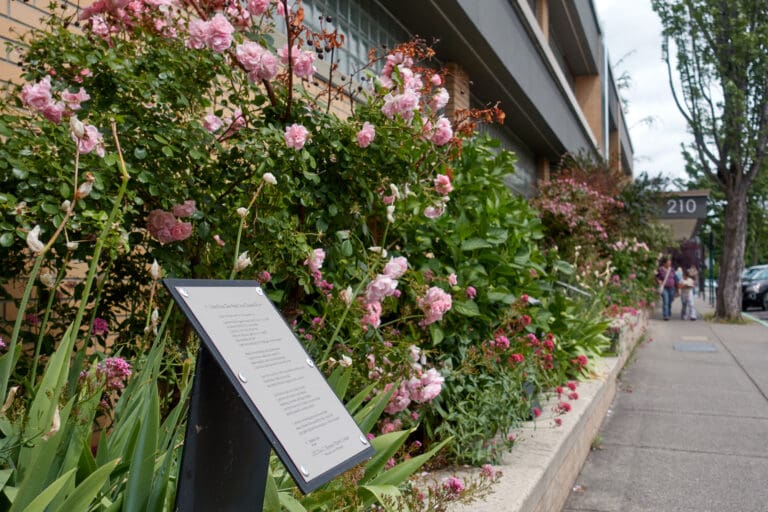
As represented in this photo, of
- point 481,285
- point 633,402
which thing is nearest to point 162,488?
point 481,285

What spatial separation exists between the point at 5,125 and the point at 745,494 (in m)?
4.49

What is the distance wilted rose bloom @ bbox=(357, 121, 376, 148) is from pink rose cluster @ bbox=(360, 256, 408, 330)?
55cm

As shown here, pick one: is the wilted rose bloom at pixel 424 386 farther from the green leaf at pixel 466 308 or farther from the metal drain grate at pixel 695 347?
the metal drain grate at pixel 695 347

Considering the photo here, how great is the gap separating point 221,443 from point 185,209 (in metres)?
1.42

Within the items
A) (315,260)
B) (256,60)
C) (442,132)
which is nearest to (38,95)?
(256,60)

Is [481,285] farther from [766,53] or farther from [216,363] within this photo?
[766,53]

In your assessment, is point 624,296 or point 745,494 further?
point 624,296

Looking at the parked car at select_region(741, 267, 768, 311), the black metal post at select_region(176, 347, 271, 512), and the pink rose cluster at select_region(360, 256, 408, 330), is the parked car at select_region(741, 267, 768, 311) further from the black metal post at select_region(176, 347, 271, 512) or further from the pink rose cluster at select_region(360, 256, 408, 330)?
the black metal post at select_region(176, 347, 271, 512)

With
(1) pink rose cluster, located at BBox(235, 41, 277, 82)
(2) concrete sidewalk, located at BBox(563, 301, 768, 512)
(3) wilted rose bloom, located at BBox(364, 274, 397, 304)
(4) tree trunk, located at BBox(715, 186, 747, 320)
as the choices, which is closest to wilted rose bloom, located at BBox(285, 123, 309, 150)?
(1) pink rose cluster, located at BBox(235, 41, 277, 82)

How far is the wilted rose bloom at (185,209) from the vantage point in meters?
3.03

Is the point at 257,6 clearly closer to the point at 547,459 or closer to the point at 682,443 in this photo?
the point at 547,459

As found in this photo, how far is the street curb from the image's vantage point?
10.4 feet

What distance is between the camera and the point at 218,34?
2922 mm

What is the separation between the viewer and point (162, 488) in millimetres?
1852
